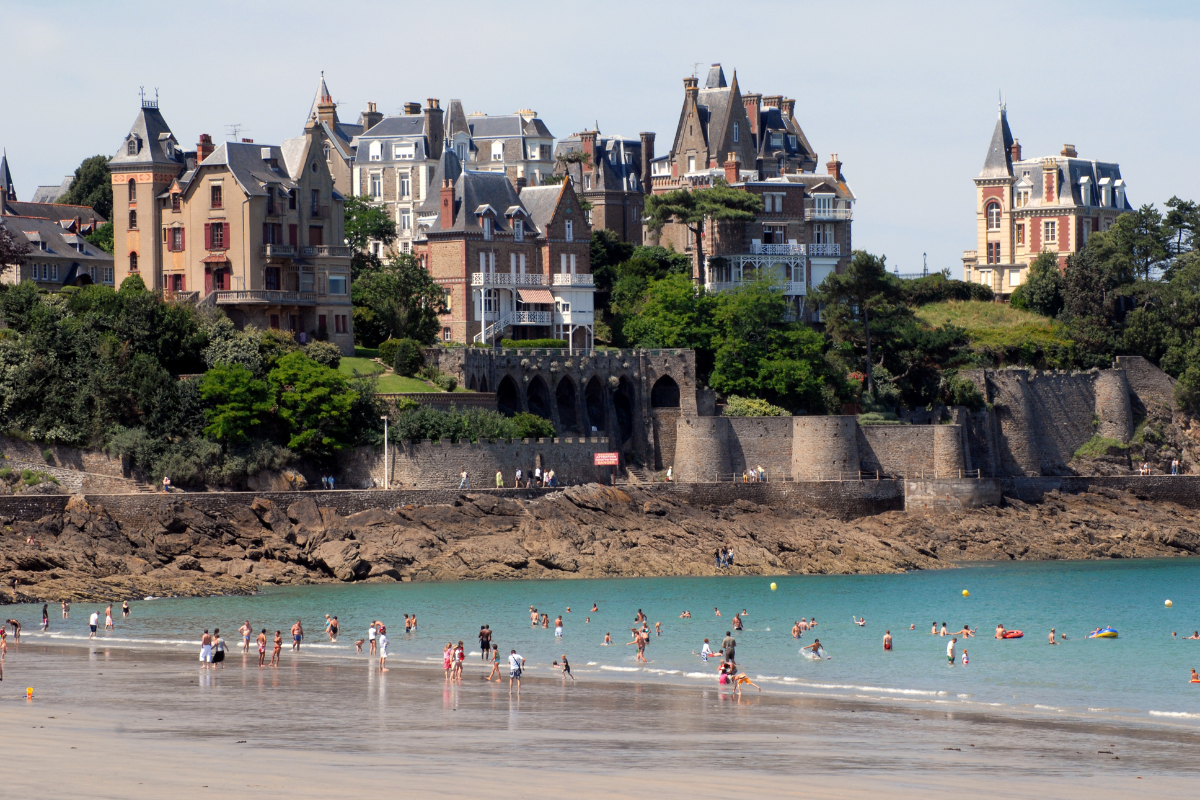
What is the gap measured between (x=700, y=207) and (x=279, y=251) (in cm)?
2073

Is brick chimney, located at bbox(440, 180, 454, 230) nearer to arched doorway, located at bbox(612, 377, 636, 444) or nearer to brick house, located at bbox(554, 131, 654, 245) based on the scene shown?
arched doorway, located at bbox(612, 377, 636, 444)

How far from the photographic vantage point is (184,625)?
3728 centimetres

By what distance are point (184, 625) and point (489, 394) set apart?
20.0m

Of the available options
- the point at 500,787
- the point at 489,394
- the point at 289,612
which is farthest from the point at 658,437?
the point at 500,787

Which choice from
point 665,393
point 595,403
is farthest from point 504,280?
point 665,393

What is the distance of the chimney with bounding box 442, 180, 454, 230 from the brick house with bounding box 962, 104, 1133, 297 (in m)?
29.5

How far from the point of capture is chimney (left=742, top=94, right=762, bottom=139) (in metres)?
81.8

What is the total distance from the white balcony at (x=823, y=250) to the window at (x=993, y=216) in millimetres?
11953

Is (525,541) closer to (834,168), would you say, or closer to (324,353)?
(324,353)

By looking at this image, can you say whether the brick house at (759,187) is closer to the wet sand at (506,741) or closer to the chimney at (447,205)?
the chimney at (447,205)

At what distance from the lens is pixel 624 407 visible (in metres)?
60.8

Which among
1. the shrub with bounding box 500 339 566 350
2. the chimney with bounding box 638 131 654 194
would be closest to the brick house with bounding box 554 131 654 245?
the chimney with bounding box 638 131 654 194

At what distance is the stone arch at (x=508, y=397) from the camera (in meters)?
58.5

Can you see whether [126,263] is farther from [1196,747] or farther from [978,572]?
[1196,747]
